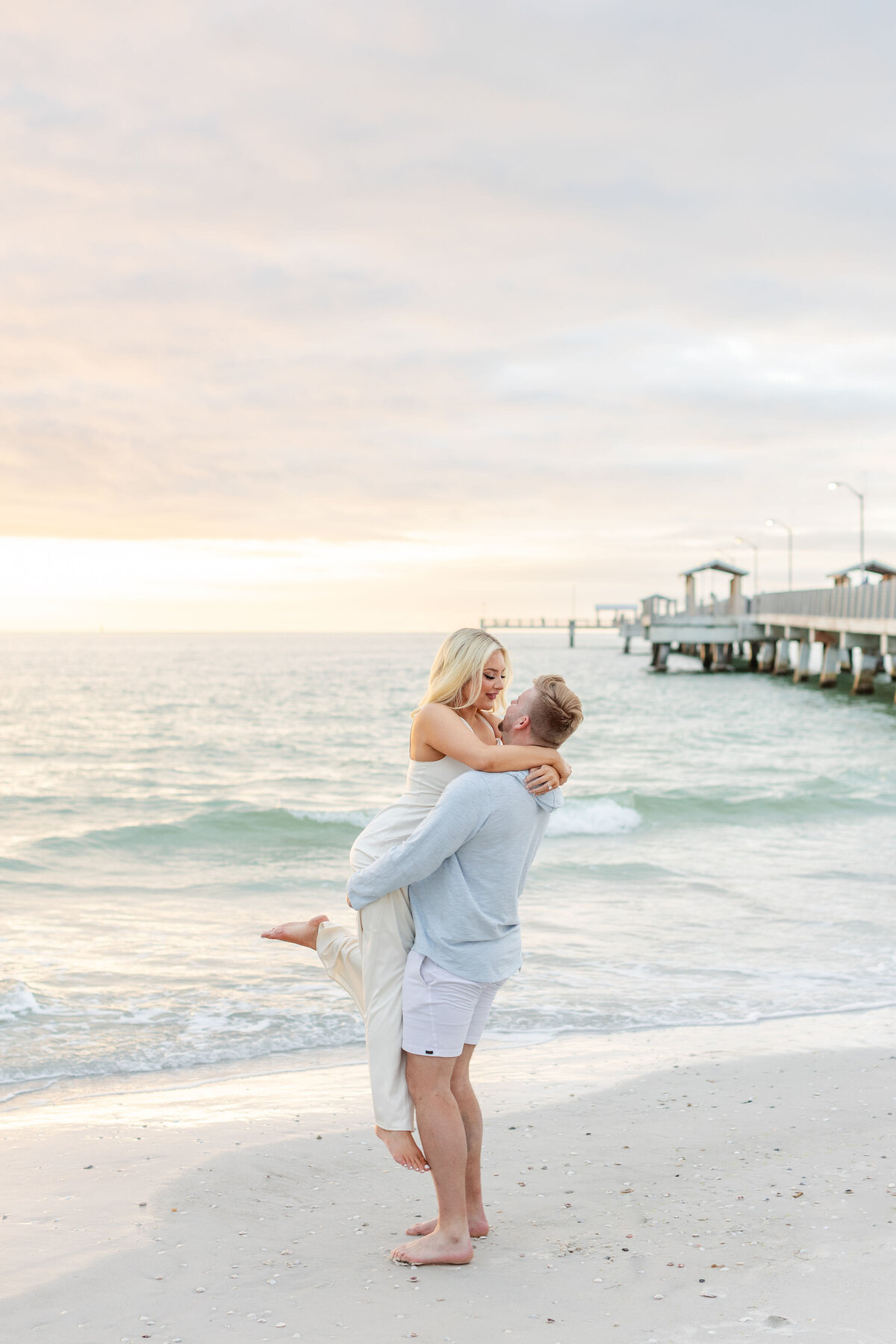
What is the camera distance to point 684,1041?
5.91 m

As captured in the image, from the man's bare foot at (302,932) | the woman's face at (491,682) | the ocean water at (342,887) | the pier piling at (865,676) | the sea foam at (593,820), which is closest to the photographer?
the woman's face at (491,682)

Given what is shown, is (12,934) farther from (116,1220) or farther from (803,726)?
(803,726)

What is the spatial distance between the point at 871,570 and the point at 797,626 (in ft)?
40.9

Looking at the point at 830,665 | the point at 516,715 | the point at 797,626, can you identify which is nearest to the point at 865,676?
the point at 830,665

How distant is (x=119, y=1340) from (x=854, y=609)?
44.5 meters

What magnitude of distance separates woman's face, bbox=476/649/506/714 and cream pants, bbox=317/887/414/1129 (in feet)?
1.91

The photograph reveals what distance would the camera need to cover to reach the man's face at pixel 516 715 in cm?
317

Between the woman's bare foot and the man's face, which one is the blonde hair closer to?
the man's face

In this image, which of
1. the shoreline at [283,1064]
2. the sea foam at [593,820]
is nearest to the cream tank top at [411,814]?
the shoreline at [283,1064]

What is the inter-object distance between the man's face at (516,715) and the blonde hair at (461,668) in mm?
84

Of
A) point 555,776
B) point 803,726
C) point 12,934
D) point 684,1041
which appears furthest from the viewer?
point 803,726

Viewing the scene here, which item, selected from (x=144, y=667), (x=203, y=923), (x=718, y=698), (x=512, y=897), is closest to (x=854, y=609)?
(x=718, y=698)

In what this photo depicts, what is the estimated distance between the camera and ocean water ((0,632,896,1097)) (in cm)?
652

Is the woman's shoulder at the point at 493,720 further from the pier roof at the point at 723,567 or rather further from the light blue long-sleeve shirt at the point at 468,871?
the pier roof at the point at 723,567
